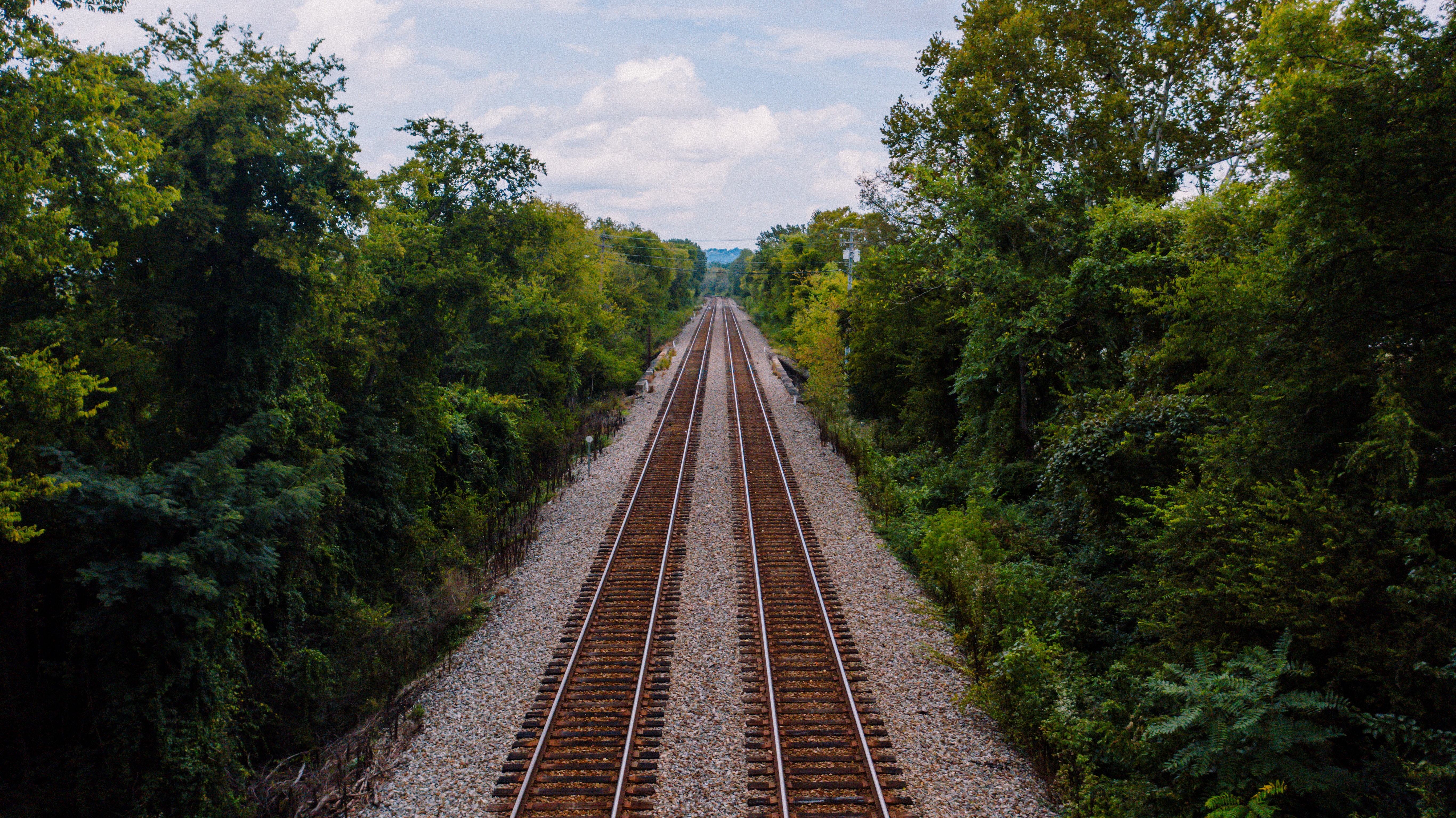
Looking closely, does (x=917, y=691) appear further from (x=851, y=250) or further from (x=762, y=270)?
(x=762, y=270)

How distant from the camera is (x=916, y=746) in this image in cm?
866

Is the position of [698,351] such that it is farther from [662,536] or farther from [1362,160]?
[1362,160]

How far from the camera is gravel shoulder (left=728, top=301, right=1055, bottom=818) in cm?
780

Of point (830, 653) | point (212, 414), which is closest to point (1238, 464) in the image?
point (830, 653)

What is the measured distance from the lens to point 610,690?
395 inches

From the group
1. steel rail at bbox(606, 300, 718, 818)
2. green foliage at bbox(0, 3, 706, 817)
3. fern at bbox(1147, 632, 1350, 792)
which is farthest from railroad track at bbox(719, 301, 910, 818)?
green foliage at bbox(0, 3, 706, 817)

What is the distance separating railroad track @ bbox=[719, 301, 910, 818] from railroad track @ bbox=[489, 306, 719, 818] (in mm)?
1221

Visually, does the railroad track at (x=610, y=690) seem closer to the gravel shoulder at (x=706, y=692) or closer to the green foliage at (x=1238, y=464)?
the gravel shoulder at (x=706, y=692)

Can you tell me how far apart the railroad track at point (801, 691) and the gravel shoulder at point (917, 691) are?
236mm

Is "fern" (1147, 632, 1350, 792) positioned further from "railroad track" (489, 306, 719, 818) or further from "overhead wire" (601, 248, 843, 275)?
"overhead wire" (601, 248, 843, 275)

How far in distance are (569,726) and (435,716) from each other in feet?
6.16

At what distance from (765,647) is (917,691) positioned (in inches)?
89.1

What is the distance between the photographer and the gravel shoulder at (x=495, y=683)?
801cm

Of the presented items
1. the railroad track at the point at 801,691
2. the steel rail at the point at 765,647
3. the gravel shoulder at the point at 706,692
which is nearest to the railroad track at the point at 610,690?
the gravel shoulder at the point at 706,692
